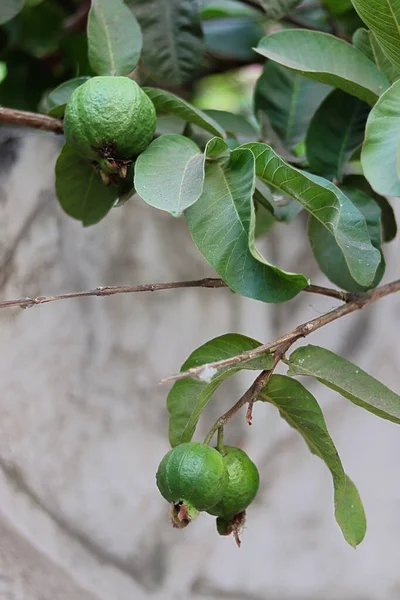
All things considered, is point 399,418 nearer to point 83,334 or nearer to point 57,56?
point 83,334

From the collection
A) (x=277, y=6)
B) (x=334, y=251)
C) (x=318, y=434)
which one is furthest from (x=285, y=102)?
(x=318, y=434)

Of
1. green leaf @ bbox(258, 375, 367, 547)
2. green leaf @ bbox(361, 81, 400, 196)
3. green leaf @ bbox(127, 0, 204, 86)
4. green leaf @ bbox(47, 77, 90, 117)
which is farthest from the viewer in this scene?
green leaf @ bbox(127, 0, 204, 86)

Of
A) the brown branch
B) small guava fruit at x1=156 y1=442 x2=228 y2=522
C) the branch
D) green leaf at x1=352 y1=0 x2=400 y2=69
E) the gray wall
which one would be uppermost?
green leaf at x1=352 y1=0 x2=400 y2=69

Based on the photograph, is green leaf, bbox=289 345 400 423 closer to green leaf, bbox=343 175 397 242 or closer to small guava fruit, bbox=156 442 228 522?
small guava fruit, bbox=156 442 228 522

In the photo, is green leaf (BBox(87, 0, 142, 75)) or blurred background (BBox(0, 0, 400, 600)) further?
blurred background (BBox(0, 0, 400, 600))

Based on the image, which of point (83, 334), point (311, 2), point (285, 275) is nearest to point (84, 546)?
point (83, 334)

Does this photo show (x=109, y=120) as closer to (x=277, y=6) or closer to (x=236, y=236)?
(x=236, y=236)

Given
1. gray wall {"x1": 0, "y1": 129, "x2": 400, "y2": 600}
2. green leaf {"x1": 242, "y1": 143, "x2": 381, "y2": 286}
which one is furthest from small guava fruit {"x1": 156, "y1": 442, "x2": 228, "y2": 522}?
gray wall {"x1": 0, "y1": 129, "x2": 400, "y2": 600}
